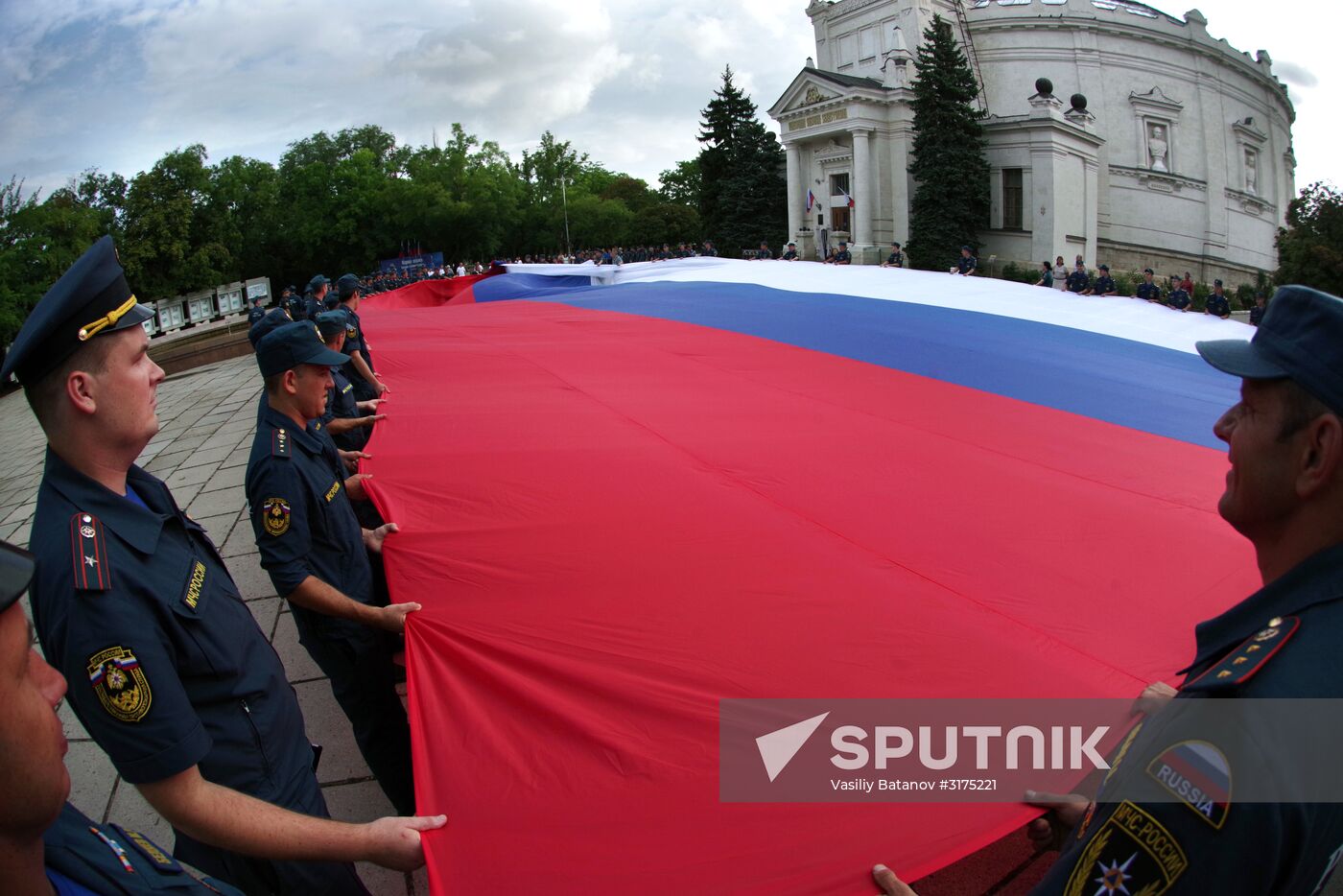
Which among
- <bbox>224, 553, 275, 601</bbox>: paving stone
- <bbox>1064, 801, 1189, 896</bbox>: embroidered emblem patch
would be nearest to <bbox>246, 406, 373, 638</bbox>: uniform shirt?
<bbox>224, 553, 275, 601</bbox>: paving stone

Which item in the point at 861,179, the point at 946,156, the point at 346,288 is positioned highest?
the point at 946,156

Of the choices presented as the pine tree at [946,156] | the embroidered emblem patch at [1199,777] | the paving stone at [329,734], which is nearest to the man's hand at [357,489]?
the paving stone at [329,734]

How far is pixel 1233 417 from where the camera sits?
3.79 ft

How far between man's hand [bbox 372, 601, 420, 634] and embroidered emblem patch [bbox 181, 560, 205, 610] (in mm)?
740

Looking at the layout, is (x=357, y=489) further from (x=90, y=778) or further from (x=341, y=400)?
(x=341, y=400)

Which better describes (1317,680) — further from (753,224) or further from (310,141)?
(310,141)

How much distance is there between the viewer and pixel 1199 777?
0.89 m

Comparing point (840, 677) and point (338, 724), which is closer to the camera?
point (840, 677)

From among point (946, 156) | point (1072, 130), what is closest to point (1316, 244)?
point (1072, 130)

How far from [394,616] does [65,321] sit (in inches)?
46.1

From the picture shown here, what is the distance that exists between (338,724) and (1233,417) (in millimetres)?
3234

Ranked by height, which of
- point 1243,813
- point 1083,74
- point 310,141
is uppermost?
point 310,141

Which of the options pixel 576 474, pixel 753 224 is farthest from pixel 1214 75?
pixel 576 474

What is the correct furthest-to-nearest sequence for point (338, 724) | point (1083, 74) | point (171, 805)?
point (1083, 74)
point (338, 724)
point (171, 805)
